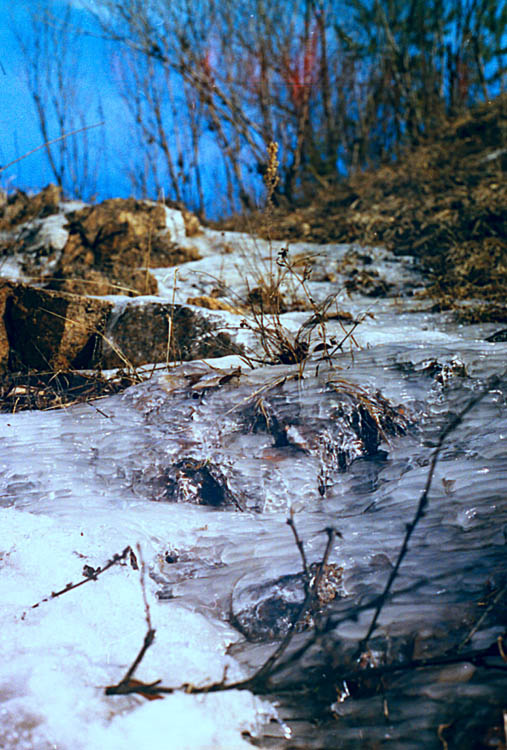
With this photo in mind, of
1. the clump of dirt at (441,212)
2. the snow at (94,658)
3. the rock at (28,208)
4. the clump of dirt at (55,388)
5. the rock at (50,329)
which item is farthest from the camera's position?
the rock at (28,208)

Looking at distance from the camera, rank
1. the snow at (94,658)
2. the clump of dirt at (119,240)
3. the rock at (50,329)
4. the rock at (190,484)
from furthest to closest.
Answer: the clump of dirt at (119,240)
the rock at (50,329)
the rock at (190,484)
the snow at (94,658)

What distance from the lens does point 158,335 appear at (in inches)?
113

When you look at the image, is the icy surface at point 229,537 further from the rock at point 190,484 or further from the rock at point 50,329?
the rock at point 50,329

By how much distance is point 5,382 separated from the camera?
2723mm

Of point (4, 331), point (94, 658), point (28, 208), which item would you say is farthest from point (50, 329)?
point (28, 208)

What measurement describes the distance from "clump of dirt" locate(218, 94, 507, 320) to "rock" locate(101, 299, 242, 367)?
0.85 m

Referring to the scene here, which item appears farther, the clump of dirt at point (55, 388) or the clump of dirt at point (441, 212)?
the clump of dirt at point (441, 212)

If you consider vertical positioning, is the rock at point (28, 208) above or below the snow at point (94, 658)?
above

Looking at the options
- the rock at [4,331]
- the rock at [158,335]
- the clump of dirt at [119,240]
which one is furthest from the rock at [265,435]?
the clump of dirt at [119,240]

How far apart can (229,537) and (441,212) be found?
14.6ft

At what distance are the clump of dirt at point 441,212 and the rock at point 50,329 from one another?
1.20 meters

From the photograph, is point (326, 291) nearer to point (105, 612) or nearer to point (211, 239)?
point (211, 239)

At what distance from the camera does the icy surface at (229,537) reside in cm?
97

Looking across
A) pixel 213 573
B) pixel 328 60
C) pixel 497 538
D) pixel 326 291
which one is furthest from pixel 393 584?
pixel 328 60
